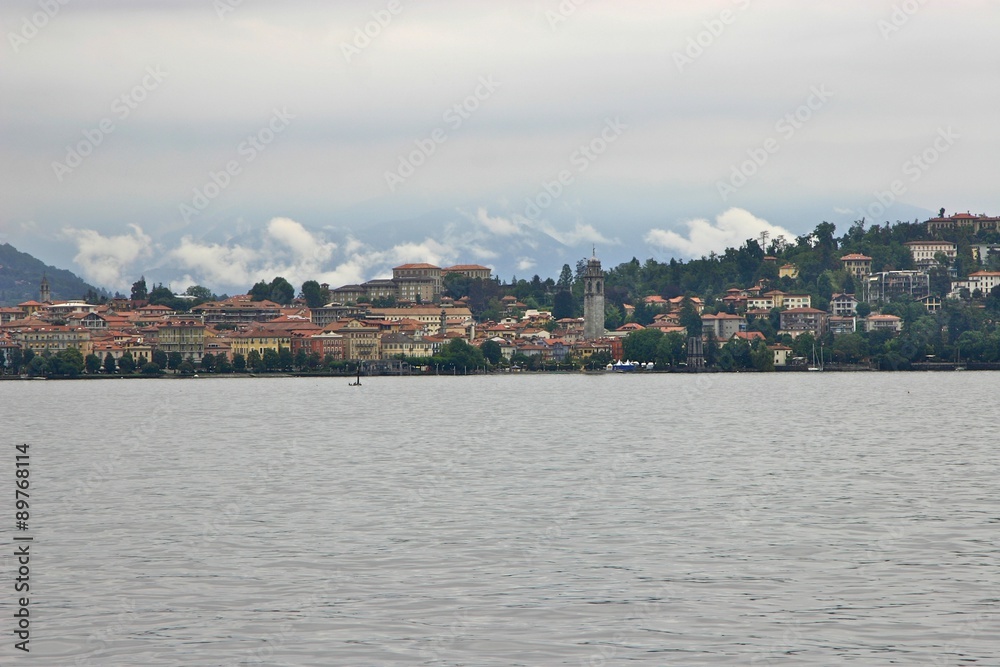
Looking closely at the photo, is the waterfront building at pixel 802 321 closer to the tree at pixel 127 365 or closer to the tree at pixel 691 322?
the tree at pixel 691 322

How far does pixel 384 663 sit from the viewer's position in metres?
15.3

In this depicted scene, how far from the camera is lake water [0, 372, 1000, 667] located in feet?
53.0

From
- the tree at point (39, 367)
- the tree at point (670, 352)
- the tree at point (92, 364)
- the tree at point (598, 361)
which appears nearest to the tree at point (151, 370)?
the tree at point (92, 364)

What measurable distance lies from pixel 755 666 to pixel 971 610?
12.3ft

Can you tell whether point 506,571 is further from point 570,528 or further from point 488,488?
point 488,488

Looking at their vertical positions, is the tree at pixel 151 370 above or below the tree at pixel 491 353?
below

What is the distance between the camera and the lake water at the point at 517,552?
53.0ft

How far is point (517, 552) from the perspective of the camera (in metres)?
21.8

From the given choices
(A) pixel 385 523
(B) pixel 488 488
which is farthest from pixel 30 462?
(A) pixel 385 523

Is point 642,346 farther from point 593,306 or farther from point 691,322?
point 593,306

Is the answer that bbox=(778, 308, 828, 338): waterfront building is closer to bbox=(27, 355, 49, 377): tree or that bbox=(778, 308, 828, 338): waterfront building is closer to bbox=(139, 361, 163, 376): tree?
bbox=(139, 361, 163, 376): tree

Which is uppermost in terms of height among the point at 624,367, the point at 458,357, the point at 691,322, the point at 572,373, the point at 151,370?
the point at 691,322

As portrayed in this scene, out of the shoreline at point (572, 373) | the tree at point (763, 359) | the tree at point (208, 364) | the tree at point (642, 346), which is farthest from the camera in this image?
the tree at point (642, 346)

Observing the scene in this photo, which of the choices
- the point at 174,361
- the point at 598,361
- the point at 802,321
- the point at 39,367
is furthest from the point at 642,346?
the point at 39,367
